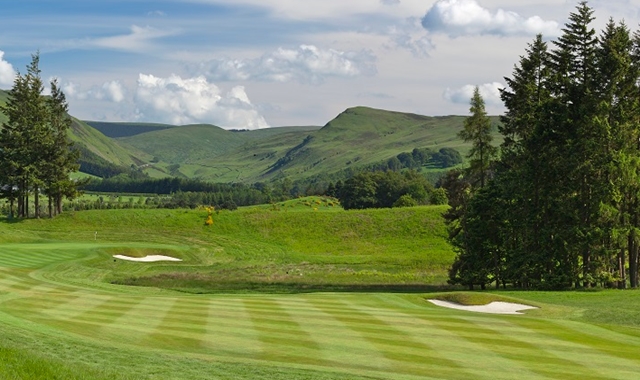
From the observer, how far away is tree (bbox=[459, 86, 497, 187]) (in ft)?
197

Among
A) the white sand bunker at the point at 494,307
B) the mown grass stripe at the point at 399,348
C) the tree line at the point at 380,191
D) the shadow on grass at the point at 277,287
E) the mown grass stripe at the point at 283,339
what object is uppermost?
the tree line at the point at 380,191

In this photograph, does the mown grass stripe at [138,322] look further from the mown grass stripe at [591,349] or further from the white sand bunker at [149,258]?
the white sand bunker at [149,258]

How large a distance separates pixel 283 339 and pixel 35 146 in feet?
274

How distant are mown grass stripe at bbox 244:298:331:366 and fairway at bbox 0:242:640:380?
0.13 ft

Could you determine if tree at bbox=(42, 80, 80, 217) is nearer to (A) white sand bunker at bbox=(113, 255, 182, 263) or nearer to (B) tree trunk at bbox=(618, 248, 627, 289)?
(A) white sand bunker at bbox=(113, 255, 182, 263)

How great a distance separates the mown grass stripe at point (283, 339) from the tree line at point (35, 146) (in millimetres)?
73941

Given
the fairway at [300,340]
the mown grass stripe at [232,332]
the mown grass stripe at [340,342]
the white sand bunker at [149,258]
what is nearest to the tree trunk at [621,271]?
the fairway at [300,340]

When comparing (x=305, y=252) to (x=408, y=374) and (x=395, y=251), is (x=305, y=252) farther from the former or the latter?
(x=408, y=374)

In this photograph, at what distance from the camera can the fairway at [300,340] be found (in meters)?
19.2

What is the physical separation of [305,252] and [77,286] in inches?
1874

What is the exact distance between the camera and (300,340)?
77.6 feet

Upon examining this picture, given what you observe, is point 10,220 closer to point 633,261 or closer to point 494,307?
point 494,307

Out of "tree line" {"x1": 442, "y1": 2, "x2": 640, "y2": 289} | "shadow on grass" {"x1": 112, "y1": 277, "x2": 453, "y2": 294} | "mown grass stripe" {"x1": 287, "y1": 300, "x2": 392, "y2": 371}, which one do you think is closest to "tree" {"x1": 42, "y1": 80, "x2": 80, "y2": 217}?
"shadow on grass" {"x1": 112, "y1": 277, "x2": 453, "y2": 294}

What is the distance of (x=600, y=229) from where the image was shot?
1921 inches
